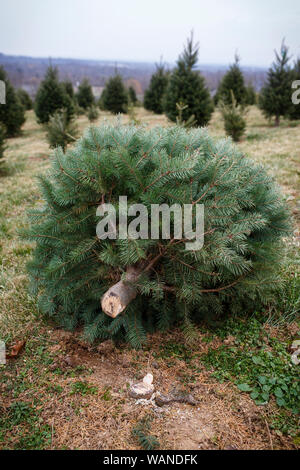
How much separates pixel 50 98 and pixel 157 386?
49.6 ft

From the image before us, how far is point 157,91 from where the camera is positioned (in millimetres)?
17922

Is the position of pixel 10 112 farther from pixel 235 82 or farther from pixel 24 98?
pixel 235 82

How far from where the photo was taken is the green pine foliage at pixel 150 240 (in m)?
2.07

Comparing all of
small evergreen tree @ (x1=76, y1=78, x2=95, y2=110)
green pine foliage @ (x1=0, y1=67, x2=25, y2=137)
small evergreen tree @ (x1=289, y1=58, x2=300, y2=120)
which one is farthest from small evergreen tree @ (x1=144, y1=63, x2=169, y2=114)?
green pine foliage @ (x1=0, y1=67, x2=25, y2=137)

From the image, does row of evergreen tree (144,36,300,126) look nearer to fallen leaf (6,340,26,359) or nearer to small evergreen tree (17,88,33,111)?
fallen leaf (6,340,26,359)

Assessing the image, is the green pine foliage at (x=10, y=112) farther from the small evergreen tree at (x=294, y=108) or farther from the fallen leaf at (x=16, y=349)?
the fallen leaf at (x=16, y=349)

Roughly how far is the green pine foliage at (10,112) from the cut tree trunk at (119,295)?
1441 cm

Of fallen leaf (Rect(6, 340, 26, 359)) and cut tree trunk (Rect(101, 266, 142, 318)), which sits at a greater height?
cut tree trunk (Rect(101, 266, 142, 318))

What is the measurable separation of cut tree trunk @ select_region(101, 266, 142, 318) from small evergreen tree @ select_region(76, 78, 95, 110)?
840 inches

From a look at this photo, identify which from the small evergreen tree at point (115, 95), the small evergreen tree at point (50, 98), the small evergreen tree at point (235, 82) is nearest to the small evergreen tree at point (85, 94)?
the small evergreen tree at point (115, 95)

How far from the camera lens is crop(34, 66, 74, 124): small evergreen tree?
14.5 metres

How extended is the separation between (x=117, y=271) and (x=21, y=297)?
55.4 inches

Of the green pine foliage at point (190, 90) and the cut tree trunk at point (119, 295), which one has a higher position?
the green pine foliage at point (190, 90)

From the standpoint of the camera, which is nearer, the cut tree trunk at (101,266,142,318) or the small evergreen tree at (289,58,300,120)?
the cut tree trunk at (101,266,142,318)
